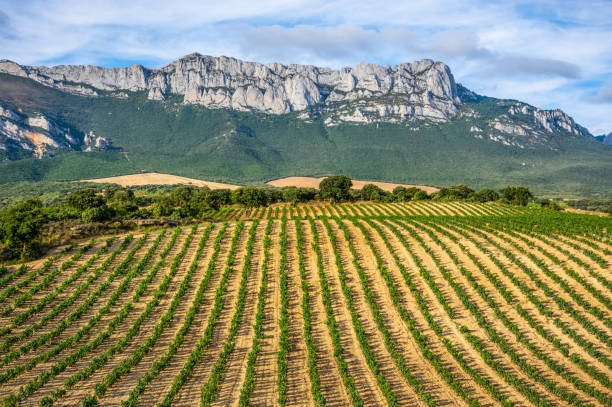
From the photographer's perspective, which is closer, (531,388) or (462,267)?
(531,388)

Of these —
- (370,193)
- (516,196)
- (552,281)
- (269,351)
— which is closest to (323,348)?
(269,351)

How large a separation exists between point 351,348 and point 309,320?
15.4 feet

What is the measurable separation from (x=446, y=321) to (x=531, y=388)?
8.59 m

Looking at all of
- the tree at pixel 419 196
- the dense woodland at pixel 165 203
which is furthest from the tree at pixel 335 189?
the tree at pixel 419 196

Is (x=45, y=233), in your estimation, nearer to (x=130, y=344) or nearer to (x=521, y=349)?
(x=130, y=344)

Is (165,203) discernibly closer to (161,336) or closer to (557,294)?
(161,336)

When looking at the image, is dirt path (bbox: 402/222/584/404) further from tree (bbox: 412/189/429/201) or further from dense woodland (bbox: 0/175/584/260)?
tree (bbox: 412/189/429/201)

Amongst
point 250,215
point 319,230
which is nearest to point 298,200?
point 250,215

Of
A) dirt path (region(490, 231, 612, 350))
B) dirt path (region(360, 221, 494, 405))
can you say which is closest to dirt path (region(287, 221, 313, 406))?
dirt path (region(360, 221, 494, 405))

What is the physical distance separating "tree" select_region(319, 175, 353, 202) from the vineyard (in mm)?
71107

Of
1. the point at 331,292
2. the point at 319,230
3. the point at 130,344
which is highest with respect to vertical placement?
the point at 319,230

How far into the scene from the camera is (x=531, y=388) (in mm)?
22688

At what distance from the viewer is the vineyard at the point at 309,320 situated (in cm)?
2223

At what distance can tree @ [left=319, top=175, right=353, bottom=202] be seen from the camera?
397ft
